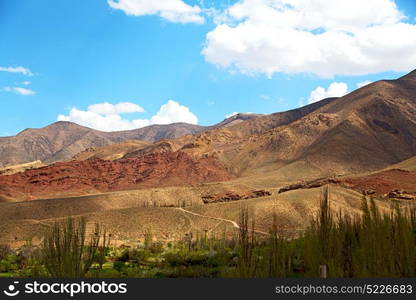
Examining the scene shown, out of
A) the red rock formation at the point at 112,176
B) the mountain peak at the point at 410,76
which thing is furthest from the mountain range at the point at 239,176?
the mountain peak at the point at 410,76

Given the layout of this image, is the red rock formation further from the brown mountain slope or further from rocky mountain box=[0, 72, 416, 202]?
the brown mountain slope

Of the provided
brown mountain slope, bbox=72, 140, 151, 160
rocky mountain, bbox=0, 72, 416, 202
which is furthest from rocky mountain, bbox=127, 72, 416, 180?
brown mountain slope, bbox=72, 140, 151, 160

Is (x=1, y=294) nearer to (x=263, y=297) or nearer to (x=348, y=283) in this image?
(x=263, y=297)

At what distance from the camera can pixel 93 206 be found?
254ft

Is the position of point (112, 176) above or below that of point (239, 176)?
below

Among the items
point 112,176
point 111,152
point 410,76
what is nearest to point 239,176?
point 112,176

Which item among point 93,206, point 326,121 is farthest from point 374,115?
point 93,206

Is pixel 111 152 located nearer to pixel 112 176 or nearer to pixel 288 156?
pixel 112 176

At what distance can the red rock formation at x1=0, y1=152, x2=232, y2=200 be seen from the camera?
112250mm

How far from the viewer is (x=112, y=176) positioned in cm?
12519

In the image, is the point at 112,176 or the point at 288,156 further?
the point at 112,176

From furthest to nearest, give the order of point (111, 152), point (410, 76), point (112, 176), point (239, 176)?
point (111, 152), point (410, 76), point (112, 176), point (239, 176)

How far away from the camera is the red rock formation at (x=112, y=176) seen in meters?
112

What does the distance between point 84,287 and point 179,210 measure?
2104 inches
